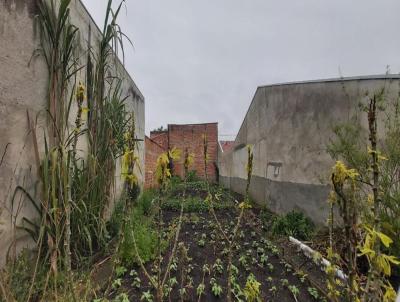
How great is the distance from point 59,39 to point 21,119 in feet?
2.93

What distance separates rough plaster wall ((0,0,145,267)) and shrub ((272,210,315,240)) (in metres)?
3.44

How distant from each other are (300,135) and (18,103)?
403cm

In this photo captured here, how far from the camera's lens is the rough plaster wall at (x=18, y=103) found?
7.07ft

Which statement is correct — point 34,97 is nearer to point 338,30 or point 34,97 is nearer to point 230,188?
point 338,30

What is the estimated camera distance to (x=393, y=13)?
4.21 metres

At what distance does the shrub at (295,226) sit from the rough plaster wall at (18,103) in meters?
3.44

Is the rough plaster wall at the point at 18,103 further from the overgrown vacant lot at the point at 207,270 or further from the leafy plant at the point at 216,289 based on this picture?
the leafy plant at the point at 216,289

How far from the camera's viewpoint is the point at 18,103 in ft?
7.66

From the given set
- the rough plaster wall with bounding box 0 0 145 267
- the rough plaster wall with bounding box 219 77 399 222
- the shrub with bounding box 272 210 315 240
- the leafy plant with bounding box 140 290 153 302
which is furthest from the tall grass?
the rough plaster wall with bounding box 219 77 399 222

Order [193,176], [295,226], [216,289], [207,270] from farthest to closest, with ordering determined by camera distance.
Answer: [193,176] → [295,226] → [207,270] → [216,289]

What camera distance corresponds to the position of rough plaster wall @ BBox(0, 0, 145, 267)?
2156mm

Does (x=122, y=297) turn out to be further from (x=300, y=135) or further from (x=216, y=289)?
(x=300, y=135)

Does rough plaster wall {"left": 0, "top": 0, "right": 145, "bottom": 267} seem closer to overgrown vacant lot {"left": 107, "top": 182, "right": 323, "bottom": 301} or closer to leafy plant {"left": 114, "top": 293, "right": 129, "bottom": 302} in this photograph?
leafy plant {"left": 114, "top": 293, "right": 129, "bottom": 302}

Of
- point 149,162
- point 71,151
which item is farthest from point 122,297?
point 149,162
